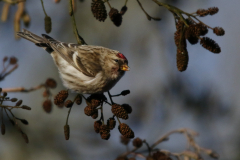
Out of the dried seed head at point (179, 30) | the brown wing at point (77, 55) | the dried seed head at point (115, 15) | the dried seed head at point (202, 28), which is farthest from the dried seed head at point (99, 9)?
the brown wing at point (77, 55)

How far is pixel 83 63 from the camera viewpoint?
270 cm

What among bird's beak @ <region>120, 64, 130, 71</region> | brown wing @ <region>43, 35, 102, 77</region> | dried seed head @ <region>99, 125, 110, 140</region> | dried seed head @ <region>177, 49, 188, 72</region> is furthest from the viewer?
brown wing @ <region>43, 35, 102, 77</region>

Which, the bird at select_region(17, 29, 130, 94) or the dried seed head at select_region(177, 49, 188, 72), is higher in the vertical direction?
the dried seed head at select_region(177, 49, 188, 72)

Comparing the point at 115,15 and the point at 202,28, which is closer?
the point at 202,28

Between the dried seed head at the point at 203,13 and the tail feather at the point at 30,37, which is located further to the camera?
the tail feather at the point at 30,37

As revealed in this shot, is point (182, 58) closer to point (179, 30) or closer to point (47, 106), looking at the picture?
point (179, 30)

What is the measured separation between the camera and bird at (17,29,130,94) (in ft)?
8.31

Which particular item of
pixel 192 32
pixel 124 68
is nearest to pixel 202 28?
pixel 192 32

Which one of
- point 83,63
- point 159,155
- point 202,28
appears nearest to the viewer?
point 202,28

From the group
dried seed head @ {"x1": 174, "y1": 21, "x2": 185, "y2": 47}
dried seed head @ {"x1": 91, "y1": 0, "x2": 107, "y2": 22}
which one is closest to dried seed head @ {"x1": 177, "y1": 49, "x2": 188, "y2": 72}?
dried seed head @ {"x1": 174, "y1": 21, "x2": 185, "y2": 47}

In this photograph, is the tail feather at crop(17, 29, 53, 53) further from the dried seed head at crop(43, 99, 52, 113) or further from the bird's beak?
the bird's beak

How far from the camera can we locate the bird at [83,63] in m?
2.53

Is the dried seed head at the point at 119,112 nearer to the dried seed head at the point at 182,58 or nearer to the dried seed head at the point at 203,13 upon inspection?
the dried seed head at the point at 182,58

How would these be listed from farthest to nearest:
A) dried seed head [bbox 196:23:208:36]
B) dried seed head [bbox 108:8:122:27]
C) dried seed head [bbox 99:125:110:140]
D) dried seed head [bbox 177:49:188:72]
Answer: dried seed head [bbox 108:8:122:27], dried seed head [bbox 99:125:110:140], dried seed head [bbox 177:49:188:72], dried seed head [bbox 196:23:208:36]
